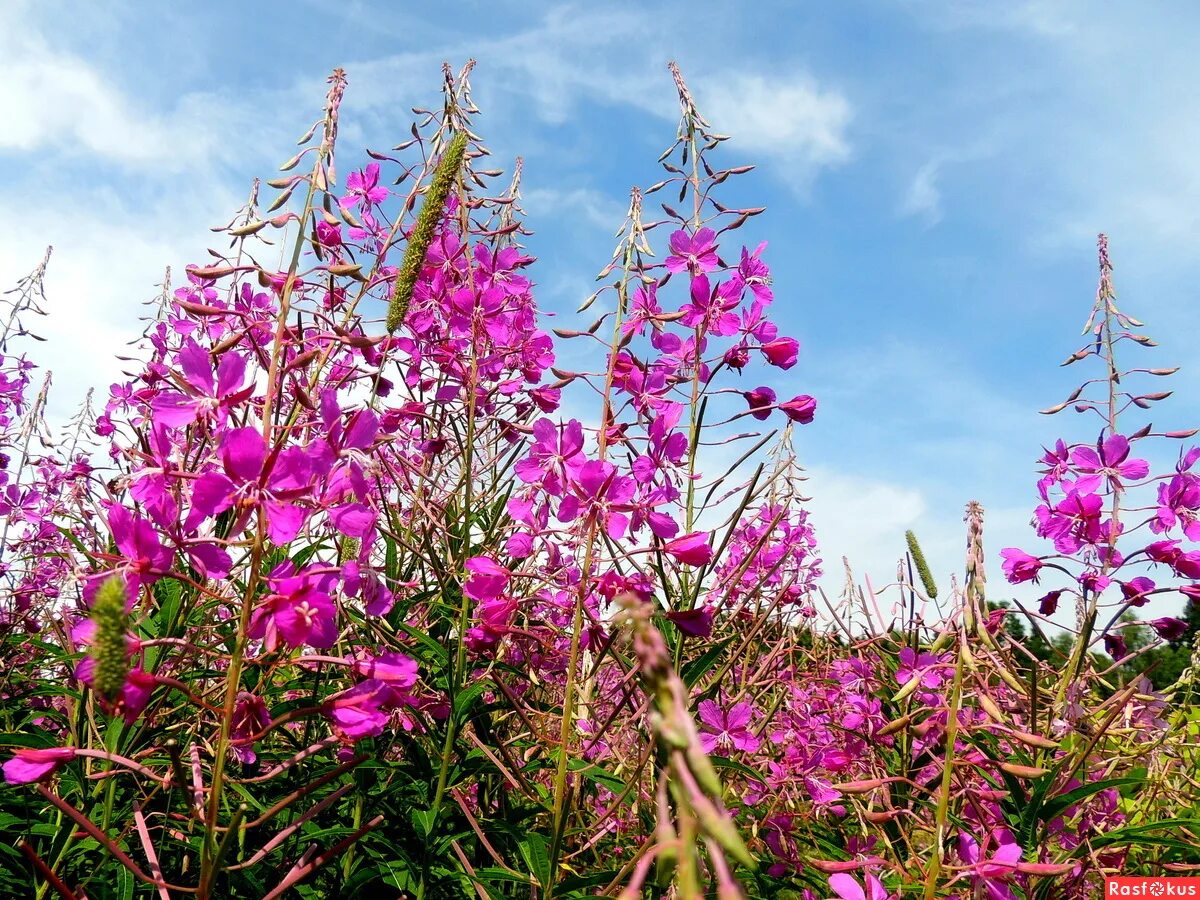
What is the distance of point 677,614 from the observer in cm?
196

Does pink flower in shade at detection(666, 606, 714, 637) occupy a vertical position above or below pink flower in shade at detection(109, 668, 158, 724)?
above

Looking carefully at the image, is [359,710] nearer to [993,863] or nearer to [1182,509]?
[993,863]

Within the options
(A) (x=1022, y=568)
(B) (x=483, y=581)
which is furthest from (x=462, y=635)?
(A) (x=1022, y=568)

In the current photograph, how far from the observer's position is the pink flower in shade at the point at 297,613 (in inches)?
54.5

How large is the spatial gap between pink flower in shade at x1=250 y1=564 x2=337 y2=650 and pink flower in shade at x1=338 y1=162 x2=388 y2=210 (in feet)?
7.20

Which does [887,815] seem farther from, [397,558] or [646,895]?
[397,558]

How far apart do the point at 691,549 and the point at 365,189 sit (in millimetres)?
2157

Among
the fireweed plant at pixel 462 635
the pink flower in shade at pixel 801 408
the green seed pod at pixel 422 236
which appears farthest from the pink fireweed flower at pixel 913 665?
the green seed pod at pixel 422 236

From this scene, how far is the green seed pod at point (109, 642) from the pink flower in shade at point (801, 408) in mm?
1967

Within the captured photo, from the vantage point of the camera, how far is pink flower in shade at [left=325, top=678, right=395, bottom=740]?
1.45 meters

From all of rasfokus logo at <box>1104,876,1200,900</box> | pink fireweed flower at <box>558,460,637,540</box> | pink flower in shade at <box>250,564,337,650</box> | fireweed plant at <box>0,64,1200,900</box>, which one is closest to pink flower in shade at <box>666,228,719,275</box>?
fireweed plant at <box>0,64,1200,900</box>

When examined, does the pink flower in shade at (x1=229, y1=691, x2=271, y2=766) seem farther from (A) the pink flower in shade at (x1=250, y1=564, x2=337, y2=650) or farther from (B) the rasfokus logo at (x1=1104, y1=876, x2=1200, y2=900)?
(B) the rasfokus logo at (x1=1104, y1=876, x2=1200, y2=900)

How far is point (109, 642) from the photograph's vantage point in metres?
0.88

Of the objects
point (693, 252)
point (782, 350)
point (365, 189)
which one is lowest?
point (782, 350)
